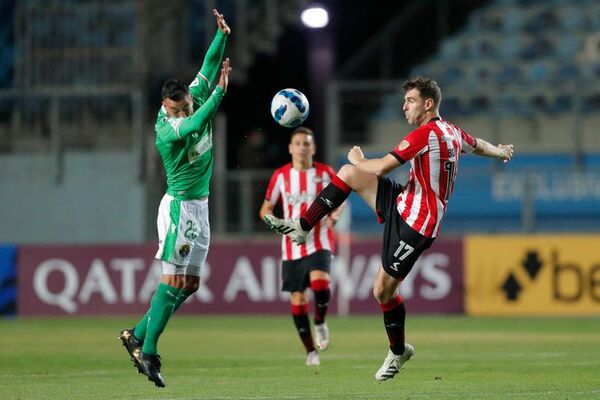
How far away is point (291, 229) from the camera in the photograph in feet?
29.1

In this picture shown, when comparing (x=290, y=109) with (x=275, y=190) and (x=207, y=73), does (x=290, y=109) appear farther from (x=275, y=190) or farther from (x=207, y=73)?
(x=275, y=190)

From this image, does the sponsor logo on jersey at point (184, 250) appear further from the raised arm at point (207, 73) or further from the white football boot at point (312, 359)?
the white football boot at point (312, 359)

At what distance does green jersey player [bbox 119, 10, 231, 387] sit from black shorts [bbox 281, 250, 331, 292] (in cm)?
236

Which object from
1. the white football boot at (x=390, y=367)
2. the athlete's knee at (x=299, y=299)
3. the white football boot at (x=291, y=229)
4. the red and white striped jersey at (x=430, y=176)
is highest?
the red and white striped jersey at (x=430, y=176)

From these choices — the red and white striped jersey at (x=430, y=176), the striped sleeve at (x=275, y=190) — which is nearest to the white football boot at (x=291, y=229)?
the red and white striped jersey at (x=430, y=176)

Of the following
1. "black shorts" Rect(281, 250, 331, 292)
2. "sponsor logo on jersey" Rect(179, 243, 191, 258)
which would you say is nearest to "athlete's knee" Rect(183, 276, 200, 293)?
"sponsor logo on jersey" Rect(179, 243, 191, 258)

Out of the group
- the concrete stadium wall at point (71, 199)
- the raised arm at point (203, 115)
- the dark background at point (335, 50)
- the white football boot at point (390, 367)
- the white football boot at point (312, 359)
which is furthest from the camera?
the dark background at point (335, 50)

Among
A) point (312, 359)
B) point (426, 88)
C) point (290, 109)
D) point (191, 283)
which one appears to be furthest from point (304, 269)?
point (426, 88)

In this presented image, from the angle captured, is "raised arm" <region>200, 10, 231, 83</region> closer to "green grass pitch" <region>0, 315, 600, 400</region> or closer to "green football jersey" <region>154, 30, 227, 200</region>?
"green football jersey" <region>154, 30, 227, 200</region>

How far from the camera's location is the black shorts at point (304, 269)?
451 inches

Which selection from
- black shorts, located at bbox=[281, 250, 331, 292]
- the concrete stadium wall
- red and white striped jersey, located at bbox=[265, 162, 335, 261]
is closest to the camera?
black shorts, located at bbox=[281, 250, 331, 292]

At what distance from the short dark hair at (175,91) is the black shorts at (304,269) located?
2950 millimetres

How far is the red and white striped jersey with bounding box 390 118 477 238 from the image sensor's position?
28.0ft

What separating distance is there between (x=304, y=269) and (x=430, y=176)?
10.1ft
